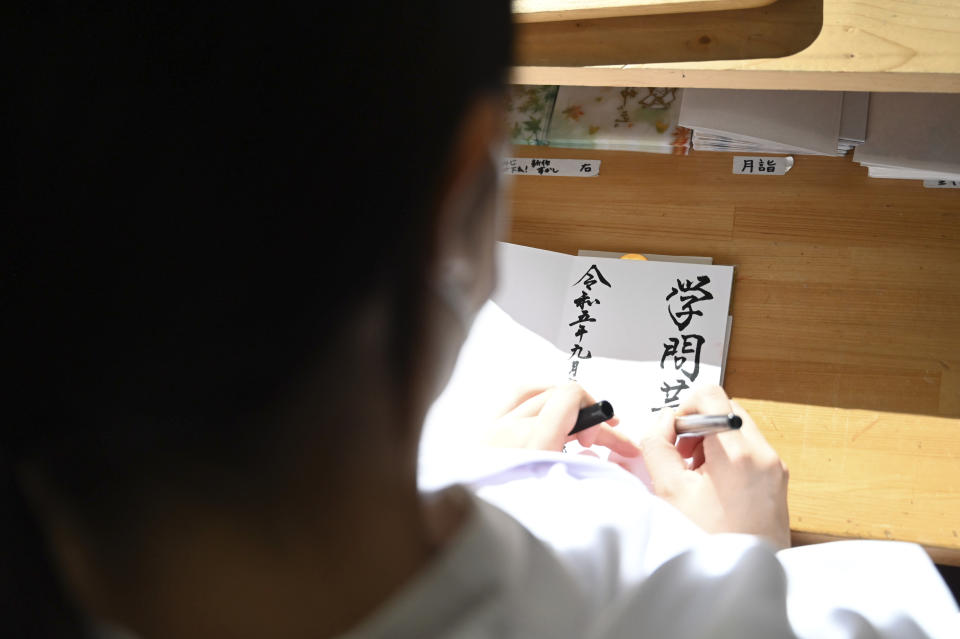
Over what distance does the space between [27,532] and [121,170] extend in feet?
0.53

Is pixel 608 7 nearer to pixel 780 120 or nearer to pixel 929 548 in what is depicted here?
pixel 780 120

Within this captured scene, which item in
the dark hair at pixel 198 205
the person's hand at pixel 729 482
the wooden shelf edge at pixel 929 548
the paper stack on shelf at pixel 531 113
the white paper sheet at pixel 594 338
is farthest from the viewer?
the paper stack on shelf at pixel 531 113

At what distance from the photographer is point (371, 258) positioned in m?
0.24

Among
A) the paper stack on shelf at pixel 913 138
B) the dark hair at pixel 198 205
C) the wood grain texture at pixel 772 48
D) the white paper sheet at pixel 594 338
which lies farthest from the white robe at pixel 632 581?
the paper stack on shelf at pixel 913 138

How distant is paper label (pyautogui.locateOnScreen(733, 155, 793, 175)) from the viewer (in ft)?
3.05

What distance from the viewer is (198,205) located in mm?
213

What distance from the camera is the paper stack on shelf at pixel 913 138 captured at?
0.87 m

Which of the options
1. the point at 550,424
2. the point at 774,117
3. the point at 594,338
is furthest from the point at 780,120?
the point at 550,424

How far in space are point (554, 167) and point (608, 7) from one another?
0.33 metres

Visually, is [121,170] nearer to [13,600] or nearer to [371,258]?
[371,258]

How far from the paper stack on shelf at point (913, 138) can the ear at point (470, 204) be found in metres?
0.76

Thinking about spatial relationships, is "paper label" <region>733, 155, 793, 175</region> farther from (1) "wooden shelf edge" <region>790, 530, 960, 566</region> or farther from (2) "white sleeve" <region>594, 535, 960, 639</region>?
(2) "white sleeve" <region>594, 535, 960, 639</region>

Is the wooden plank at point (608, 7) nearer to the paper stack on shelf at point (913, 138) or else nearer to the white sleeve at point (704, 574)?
the paper stack on shelf at point (913, 138)

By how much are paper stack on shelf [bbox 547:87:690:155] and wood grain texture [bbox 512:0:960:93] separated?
0.24 meters
